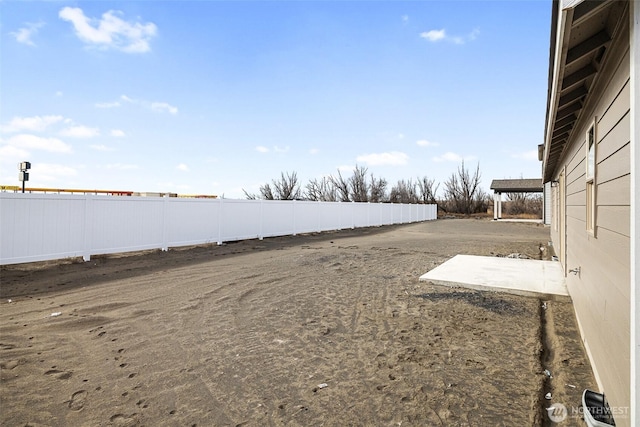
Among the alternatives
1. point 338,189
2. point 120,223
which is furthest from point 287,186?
point 120,223

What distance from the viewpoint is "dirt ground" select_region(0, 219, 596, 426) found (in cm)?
205

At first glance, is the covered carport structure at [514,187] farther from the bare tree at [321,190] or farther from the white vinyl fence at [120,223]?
the white vinyl fence at [120,223]

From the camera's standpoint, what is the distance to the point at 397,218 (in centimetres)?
2581

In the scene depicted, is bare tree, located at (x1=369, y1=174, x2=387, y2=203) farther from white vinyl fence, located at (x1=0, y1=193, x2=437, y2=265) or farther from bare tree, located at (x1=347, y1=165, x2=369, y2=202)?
white vinyl fence, located at (x1=0, y1=193, x2=437, y2=265)

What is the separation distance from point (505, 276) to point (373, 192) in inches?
1398

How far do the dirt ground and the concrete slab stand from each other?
294 mm

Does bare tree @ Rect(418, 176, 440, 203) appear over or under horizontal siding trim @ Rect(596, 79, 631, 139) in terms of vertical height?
over

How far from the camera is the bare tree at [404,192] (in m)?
42.9

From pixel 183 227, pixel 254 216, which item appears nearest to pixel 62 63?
pixel 183 227

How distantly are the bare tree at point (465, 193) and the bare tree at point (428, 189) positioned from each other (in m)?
1.88

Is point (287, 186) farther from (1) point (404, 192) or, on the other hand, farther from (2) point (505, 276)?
(2) point (505, 276)

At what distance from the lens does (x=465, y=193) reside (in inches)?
1607

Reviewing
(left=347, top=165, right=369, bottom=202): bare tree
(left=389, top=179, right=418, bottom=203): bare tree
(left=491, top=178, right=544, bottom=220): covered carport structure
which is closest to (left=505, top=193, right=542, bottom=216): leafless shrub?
(left=491, top=178, right=544, bottom=220): covered carport structure

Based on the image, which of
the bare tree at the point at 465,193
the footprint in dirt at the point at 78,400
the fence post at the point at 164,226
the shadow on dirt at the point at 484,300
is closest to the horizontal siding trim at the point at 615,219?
the shadow on dirt at the point at 484,300
